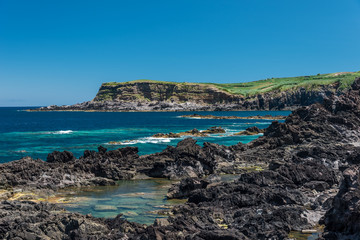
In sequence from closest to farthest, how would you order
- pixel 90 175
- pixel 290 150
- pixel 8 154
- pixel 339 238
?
pixel 339 238 → pixel 90 175 → pixel 290 150 → pixel 8 154

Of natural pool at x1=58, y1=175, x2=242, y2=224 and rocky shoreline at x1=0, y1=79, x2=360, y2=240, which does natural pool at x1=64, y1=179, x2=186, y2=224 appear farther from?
rocky shoreline at x1=0, y1=79, x2=360, y2=240

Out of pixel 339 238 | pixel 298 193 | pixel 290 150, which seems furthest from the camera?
pixel 290 150

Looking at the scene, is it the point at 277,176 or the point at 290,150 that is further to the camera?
the point at 290,150

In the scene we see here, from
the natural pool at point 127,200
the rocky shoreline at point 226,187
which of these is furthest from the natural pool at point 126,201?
the rocky shoreline at point 226,187

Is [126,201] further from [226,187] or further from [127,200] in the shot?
[226,187]

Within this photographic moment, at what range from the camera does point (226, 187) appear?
24172 mm

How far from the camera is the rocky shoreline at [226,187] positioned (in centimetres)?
1563

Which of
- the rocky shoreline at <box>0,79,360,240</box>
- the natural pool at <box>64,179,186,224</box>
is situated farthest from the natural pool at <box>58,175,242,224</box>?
the rocky shoreline at <box>0,79,360,240</box>

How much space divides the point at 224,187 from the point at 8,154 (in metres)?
39.3

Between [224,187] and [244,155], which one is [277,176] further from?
[244,155]

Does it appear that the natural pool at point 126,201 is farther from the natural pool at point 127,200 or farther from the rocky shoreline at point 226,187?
the rocky shoreline at point 226,187

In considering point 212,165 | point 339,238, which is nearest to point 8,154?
point 212,165

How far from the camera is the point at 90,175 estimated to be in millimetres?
31797

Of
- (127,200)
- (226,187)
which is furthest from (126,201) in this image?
(226,187)
